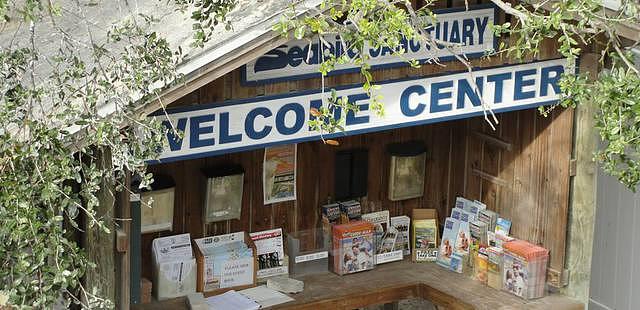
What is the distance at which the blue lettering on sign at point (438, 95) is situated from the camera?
786 centimetres

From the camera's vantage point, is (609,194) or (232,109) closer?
(232,109)

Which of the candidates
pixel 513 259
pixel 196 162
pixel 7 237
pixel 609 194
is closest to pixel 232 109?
pixel 196 162

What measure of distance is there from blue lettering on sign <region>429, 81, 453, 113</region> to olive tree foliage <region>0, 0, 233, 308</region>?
1.94 metres

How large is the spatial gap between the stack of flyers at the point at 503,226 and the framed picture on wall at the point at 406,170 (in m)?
0.73

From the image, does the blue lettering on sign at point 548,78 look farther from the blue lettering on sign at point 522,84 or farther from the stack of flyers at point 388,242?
the stack of flyers at point 388,242

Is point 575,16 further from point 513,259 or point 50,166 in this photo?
point 50,166

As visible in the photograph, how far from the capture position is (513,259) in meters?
8.80

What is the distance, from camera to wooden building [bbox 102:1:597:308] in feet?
27.2

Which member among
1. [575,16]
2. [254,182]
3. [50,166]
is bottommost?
[254,182]

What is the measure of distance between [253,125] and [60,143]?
1858 millimetres

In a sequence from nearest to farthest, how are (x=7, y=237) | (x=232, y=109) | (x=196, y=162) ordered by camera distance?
(x=7, y=237) < (x=232, y=109) < (x=196, y=162)

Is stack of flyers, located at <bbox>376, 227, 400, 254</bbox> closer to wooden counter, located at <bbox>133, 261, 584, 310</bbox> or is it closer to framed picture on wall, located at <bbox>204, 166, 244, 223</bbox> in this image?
wooden counter, located at <bbox>133, 261, 584, 310</bbox>

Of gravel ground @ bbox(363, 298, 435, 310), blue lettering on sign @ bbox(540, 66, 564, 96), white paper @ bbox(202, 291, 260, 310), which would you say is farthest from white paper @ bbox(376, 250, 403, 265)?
blue lettering on sign @ bbox(540, 66, 564, 96)

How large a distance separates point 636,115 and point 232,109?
2.28 meters
